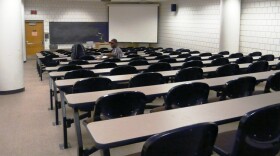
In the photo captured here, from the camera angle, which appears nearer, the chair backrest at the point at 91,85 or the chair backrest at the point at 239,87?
the chair backrest at the point at 239,87

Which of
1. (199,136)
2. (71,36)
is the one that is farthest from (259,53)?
(71,36)

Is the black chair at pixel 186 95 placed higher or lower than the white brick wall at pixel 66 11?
lower

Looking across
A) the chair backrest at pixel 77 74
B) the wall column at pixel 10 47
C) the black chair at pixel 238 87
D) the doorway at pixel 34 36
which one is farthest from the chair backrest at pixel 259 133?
the doorway at pixel 34 36

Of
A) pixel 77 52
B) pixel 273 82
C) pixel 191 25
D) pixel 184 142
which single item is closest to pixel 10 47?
pixel 77 52

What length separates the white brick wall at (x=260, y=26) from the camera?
9.44m

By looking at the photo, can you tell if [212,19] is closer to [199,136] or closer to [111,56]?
[111,56]

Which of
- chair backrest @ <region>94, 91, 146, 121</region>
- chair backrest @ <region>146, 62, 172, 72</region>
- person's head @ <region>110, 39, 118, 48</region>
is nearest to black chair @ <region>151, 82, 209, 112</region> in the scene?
chair backrest @ <region>94, 91, 146, 121</region>

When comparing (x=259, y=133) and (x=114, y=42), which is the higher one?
(x=114, y=42)

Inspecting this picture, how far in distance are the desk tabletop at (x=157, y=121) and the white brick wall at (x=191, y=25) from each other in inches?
374

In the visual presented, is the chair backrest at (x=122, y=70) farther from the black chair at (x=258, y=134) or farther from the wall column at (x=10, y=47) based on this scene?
the wall column at (x=10, y=47)

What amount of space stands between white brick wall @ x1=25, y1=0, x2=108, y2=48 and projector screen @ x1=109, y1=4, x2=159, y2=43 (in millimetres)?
833

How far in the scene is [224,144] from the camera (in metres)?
2.60

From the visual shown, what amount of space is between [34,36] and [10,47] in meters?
9.00

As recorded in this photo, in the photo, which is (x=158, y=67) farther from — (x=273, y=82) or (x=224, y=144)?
(x=224, y=144)
